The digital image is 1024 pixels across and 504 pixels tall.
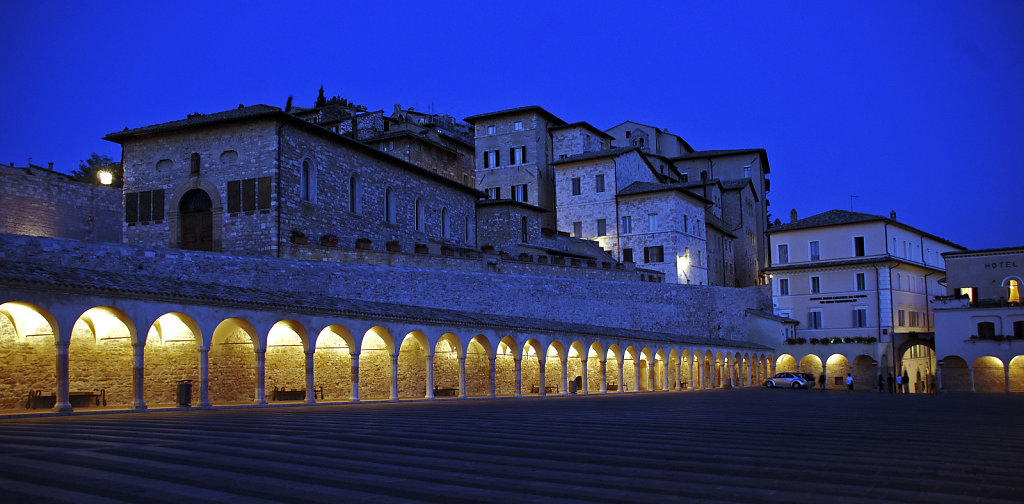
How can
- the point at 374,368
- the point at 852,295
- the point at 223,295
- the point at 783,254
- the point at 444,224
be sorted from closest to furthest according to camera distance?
the point at 223,295
the point at 374,368
the point at 444,224
the point at 852,295
the point at 783,254

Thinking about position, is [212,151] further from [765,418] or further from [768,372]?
[768,372]

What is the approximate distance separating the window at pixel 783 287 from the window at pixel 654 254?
10096 millimetres

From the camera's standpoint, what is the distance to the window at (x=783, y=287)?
64938 millimetres

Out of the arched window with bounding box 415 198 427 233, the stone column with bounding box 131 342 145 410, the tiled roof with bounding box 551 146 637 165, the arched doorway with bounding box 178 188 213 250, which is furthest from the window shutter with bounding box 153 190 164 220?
the tiled roof with bounding box 551 146 637 165

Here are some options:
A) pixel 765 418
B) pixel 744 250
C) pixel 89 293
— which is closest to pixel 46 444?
pixel 89 293

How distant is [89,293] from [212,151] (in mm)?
18580

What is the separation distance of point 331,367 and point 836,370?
41.9 metres

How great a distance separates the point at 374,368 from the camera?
33625 mm

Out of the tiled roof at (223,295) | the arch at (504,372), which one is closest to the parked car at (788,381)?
the tiled roof at (223,295)

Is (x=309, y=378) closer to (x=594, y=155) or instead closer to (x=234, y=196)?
(x=234, y=196)

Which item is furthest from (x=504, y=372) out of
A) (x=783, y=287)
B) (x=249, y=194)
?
(x=783, y=287)

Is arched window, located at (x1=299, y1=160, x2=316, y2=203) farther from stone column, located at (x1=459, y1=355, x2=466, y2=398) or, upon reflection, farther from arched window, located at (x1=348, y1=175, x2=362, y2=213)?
stone column, located at (x1=459, y1=355, x2=466, y2=398)

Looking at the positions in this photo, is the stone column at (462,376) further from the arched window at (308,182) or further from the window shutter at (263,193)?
the arched window at (308,182)

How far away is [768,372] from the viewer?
61.5 meters
